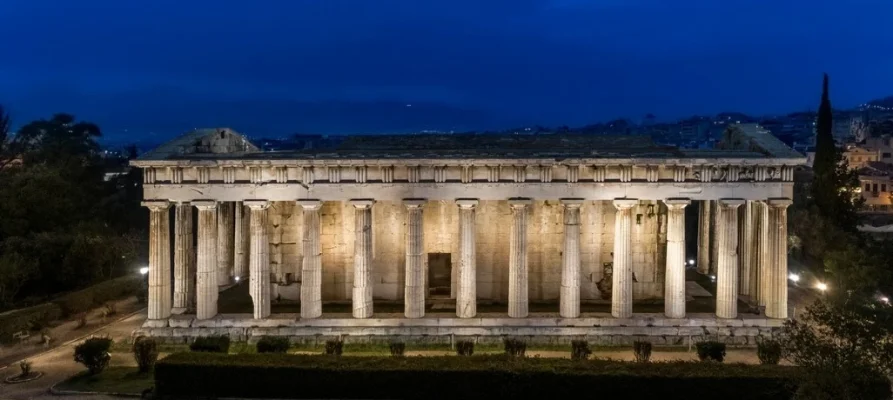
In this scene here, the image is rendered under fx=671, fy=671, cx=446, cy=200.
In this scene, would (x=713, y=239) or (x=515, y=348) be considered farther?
(x=713, y=239)

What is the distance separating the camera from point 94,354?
86.0 feet

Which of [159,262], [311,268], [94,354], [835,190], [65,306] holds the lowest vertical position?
[94,354]

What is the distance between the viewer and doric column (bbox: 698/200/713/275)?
39519 mm

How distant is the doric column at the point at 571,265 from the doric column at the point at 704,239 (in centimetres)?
1286

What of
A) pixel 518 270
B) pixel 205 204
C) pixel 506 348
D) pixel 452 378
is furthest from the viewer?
pixel 518 270

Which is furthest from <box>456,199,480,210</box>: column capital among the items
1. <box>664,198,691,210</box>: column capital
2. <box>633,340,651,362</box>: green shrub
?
<box>633,340,651,362</box>: green shrub

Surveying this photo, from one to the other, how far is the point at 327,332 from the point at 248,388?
659cm

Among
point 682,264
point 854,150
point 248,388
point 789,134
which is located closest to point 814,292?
point 682,264

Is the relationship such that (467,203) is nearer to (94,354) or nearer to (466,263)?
(466,263)

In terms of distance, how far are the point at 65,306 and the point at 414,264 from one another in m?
20.5

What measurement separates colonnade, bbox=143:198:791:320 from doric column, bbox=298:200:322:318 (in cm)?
5

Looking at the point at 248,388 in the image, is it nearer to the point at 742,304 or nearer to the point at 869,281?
the point at 742,304

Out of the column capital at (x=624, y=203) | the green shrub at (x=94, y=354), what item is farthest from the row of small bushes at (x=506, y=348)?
the column capital at (x=624, y=203)

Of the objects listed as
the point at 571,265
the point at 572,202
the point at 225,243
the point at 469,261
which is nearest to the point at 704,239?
the point at 571,265
